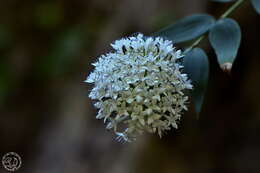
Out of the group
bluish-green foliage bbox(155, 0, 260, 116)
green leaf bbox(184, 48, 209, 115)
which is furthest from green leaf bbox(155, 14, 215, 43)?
green leaf bbox(184, 48, 209, 115)

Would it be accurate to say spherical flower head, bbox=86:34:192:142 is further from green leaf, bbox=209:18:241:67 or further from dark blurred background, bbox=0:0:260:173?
dark blurred background, bbox=0:0:260:173

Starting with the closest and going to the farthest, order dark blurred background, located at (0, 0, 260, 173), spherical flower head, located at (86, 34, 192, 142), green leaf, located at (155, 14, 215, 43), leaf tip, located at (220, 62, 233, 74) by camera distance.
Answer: spherical flower head, located at (86, 34, 192, 142)
leaf tip, located at (220, 62, 233, 74)
green leaf, located at (155, 14, 215, 43)
dark blurred background, located at (0, 0, 260, 173)

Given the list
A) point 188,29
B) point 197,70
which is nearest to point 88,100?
point 188,29

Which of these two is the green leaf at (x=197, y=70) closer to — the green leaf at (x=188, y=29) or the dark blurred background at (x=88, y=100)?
the green leaf at (x=188, y=29)

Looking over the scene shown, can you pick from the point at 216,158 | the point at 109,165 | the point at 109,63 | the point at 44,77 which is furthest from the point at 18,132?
the point at 109,63

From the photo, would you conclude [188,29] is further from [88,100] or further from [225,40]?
[88,100]
